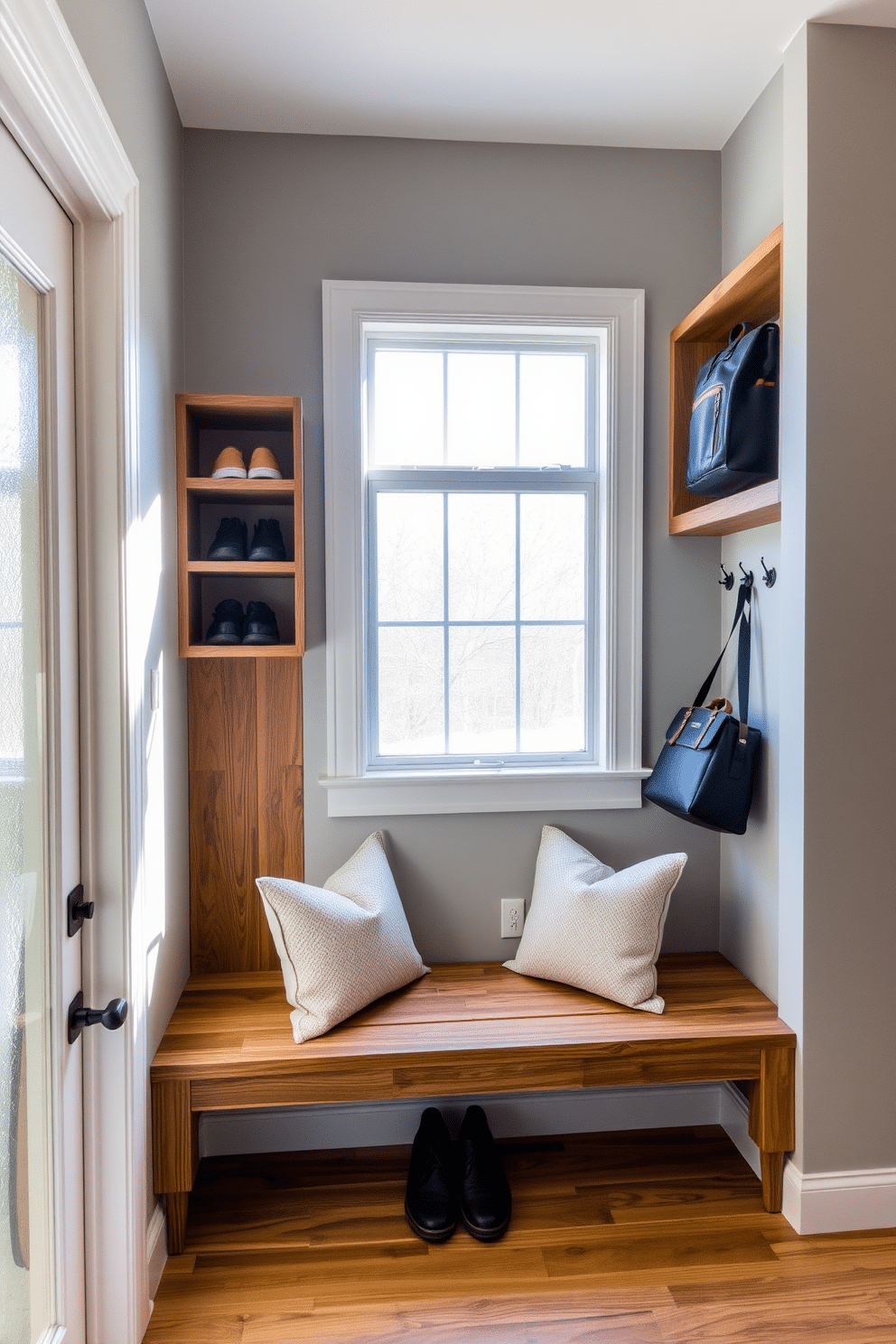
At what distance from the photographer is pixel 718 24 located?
1.75 meters

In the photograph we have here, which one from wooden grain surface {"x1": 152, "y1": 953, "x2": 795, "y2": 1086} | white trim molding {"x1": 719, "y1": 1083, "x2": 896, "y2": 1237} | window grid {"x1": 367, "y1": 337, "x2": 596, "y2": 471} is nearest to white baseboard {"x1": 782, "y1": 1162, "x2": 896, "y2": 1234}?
white trim molding {"x1": 719, "y1": 1083, "x2": 896, "y2": 1237}

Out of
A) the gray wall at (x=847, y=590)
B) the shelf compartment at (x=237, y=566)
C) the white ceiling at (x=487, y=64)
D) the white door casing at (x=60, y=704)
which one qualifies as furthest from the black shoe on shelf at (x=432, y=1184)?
the white ceiling at (x=487, y=64)

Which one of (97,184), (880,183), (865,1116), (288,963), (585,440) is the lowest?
(865,1116)

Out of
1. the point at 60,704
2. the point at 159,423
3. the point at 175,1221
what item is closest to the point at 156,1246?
the point at 175,1221

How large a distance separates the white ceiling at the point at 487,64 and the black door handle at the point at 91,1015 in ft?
6.40

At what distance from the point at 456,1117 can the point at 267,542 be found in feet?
5.18

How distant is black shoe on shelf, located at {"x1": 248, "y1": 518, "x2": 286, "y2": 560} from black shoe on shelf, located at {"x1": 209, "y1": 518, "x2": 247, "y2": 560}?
3 centimetres

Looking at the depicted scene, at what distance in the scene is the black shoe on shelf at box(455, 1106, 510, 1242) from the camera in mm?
1771

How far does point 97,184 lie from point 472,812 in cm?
161

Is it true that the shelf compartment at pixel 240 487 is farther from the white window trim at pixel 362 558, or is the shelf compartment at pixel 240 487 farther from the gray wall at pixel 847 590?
the gray wall at pixel 847 590

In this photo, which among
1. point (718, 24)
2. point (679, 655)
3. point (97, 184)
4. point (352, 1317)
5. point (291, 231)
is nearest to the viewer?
point (97, 184)

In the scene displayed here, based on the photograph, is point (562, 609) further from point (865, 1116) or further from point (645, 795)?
point (865, 1116)

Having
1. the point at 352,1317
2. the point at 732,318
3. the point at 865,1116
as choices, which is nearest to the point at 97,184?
the point at 732,318

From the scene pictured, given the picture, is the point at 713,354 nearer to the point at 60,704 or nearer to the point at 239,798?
the point at 239,798
